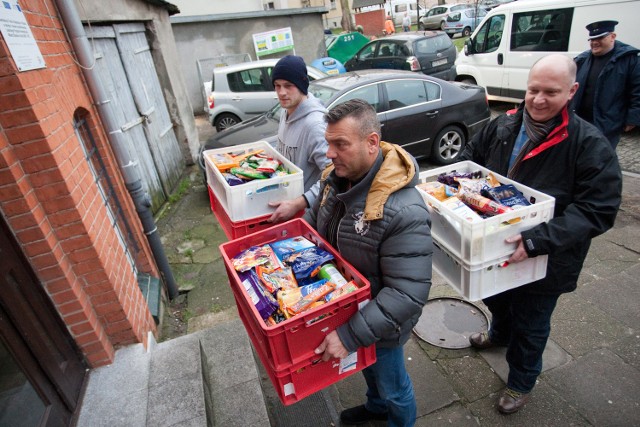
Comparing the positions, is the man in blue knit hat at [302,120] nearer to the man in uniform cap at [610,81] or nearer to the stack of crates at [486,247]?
the stack of crates at [486,247]

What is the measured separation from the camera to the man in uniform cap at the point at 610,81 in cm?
394

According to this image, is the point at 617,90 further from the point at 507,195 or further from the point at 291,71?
the point at 291,71

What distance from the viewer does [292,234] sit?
2320 mm

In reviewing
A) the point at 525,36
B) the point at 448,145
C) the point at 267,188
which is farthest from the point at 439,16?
the point at 267,188

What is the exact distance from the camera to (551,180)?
2111 millimetres

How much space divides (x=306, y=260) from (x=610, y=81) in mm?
4065

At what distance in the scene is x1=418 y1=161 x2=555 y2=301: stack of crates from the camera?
190 centimetres

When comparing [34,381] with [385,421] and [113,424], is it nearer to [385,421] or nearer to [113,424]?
[113,424]

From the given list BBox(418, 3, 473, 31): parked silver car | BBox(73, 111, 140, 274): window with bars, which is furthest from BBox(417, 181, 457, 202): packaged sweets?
BBox(418, 3, 473, 31): parked silver car

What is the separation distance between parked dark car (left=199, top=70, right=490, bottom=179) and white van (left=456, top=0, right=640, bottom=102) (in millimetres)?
2161

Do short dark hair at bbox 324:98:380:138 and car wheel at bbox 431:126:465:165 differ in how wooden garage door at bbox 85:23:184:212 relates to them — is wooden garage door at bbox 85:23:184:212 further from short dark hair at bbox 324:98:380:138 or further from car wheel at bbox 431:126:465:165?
car wheel at bbox 431:126:465:165

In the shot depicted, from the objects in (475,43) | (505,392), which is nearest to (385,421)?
(505,392)

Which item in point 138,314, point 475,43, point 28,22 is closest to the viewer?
point 28,22

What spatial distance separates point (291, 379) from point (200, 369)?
1.12 m
